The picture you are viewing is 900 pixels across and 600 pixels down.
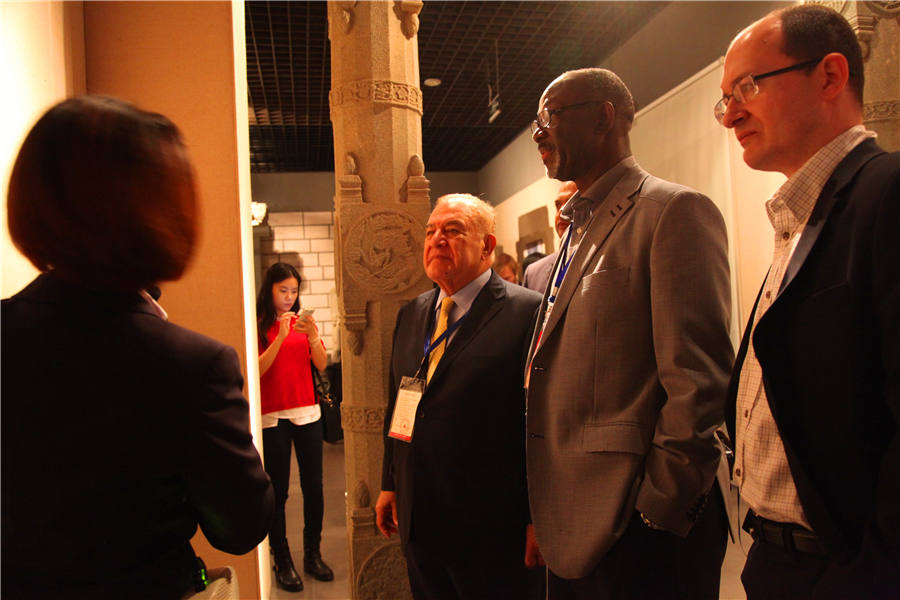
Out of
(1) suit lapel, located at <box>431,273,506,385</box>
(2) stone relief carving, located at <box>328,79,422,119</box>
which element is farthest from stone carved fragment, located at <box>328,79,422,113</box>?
(1) suit lapel, located at <box>431,273,506,385</box>

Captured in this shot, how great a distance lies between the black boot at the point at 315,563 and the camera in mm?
3629

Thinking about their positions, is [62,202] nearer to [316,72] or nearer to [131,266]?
[131,266]

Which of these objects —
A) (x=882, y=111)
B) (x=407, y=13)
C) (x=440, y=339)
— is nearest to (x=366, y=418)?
(x=440, y=339)

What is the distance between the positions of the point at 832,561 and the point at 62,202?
1.28m

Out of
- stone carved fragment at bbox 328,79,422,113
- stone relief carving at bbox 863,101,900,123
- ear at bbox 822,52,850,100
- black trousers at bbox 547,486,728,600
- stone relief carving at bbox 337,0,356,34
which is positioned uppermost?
stone relief carving at bbox 337,0,356,34

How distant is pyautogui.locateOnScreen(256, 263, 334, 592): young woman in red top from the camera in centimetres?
329

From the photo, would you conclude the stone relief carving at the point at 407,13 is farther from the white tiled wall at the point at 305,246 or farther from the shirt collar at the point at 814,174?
the white tiled wall at the point at 305,246

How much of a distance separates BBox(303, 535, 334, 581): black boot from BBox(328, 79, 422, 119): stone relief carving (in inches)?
97.9

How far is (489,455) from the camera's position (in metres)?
2.04

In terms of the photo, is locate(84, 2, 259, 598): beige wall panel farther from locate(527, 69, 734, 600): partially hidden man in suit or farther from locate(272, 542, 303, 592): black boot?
locate(272, 542, 303, 592): black boot

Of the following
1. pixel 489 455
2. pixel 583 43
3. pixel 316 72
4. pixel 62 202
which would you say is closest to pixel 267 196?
pixel 316 72

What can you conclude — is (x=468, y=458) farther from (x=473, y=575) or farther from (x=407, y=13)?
(x=407, y=13)

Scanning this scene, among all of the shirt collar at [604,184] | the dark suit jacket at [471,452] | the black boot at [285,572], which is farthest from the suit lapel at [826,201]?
the black boot at [285,572]

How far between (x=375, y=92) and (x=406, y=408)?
5.82ft
